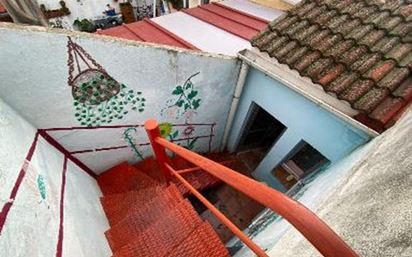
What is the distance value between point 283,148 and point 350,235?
3.50m

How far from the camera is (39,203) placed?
100.0 inches

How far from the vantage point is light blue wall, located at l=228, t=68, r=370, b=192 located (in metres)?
3.37

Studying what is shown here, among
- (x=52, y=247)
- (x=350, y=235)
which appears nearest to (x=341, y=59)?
(x=350, y=235)

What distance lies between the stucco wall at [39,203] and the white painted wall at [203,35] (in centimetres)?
316

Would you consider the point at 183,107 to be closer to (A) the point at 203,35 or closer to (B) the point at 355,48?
(A) the point at 203,35

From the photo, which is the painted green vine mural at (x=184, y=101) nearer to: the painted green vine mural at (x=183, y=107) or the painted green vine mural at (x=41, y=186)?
the painted green vine mural at (x=183, y=107)

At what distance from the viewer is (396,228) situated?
3.38 ft

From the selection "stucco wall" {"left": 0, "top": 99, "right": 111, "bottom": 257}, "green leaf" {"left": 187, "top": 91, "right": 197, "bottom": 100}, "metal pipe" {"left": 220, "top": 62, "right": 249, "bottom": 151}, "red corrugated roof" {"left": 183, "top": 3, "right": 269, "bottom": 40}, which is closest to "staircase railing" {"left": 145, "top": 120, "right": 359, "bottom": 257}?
"stucco wall" {"left": 0, "top": 99, "right": 111, "bottom": 257}

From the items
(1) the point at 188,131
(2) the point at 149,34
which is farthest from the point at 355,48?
(2) the point at 149,34

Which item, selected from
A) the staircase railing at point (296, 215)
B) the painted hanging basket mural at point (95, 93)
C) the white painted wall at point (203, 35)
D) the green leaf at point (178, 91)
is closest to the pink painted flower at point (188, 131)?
the green leaf at point (178, 91)

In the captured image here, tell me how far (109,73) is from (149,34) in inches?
92.4

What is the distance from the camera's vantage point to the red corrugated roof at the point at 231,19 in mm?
5227

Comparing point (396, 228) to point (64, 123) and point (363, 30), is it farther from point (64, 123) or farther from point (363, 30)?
point (64, 123)

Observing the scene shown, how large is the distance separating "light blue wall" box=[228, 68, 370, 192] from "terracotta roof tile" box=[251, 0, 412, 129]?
1.52ft
